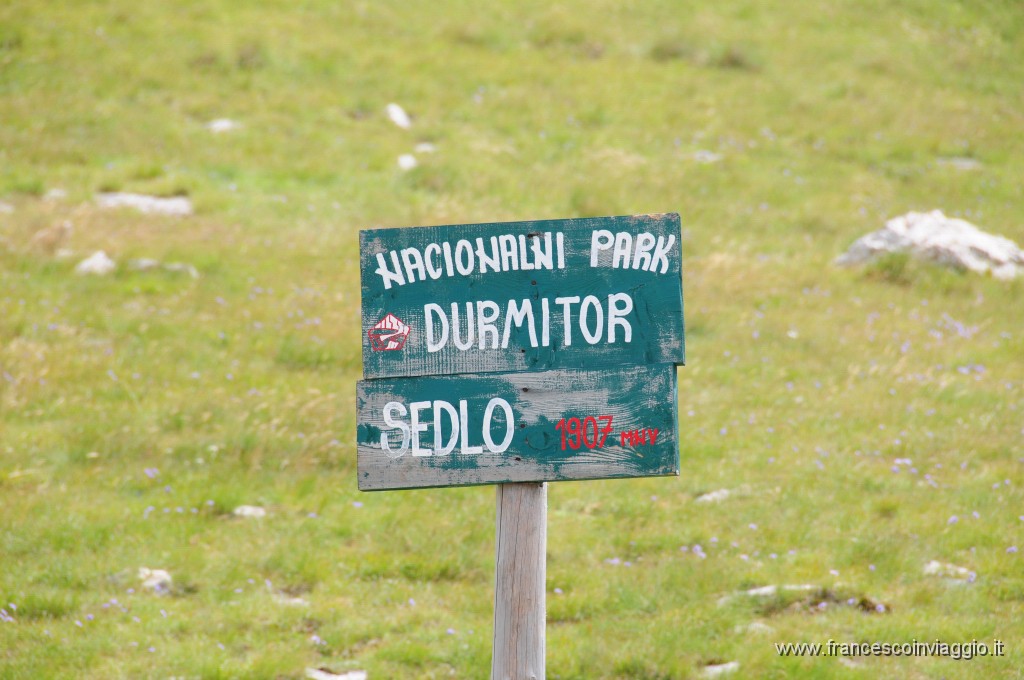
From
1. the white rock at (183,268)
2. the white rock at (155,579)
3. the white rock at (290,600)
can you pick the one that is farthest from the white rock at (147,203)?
the white rock at (290,600)

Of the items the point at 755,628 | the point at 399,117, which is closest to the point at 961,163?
the point at 399,117

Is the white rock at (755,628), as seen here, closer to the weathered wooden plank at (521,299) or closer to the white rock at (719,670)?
the white rock at (719,670)

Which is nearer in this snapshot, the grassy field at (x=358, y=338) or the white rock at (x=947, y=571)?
the grassy field at (x=358, y=338)

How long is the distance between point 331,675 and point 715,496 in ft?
12.2

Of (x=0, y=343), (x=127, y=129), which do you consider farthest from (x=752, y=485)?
(x=127, y=129)

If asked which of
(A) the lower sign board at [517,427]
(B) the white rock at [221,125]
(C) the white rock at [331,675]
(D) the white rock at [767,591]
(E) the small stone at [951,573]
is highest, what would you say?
(B) the white rock at [221,125]

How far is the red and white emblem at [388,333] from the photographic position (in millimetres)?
4742

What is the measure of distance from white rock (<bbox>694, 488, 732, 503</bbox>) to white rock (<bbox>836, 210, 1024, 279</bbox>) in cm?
684

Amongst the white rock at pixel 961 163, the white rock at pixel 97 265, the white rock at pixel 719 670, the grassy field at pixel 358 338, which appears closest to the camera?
the white rock at pixel 719 670

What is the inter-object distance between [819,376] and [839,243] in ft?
16.3

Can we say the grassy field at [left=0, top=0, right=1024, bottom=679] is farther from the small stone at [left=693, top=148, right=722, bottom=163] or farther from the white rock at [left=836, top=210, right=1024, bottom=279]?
the white rock at [left=836, top=210, right=1024, bottom=279]

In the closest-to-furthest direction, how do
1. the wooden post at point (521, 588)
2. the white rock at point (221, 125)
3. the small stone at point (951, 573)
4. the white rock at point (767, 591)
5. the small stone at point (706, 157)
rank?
1. the wooden post at point (521, 588)
2. the white rock at point (767, 591)
3. the small stone at point (951, 573)
4. the white rock at point (221, 125)
5. the small stone at point (706, 157)

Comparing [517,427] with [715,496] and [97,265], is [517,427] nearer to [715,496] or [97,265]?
[715,496]

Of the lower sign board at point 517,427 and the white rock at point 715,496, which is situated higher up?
the lower sign board at point 517,427
